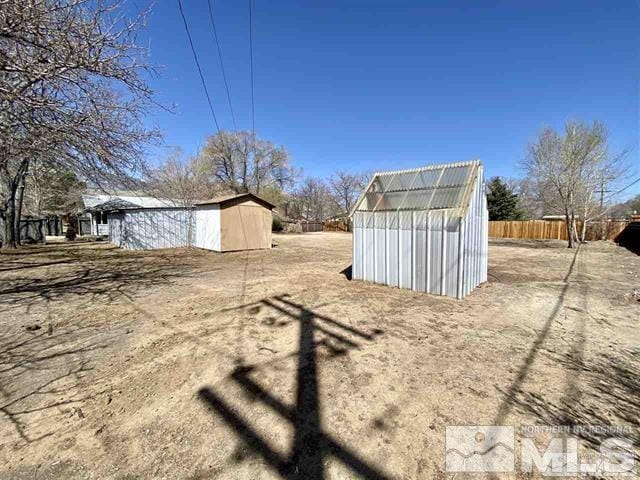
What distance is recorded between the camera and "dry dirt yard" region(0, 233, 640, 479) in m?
2.03

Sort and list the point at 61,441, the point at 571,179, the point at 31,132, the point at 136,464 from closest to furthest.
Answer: the point at 136,464
the point at 61,441
the point at 31,132
the point at 571,179

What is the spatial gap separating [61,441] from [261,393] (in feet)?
5.10

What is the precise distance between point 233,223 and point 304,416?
12.6m

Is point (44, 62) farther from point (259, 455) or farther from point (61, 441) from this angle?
point (259, 455)

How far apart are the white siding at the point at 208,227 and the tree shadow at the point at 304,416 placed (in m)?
11.0

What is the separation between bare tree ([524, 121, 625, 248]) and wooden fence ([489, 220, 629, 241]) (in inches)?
169

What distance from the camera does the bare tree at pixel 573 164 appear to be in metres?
15.0

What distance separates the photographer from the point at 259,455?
6.59 ft

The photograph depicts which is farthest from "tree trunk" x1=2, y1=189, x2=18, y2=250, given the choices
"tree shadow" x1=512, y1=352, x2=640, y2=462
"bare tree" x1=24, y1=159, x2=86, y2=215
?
"tree shadow" x1=512, y1=352, x2=640, y2=462

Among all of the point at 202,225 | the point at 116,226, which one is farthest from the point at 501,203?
the point at 116,226

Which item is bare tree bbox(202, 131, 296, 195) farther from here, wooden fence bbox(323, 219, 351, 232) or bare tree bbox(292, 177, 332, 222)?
bare tree bbox(292, 177, 332, 222)

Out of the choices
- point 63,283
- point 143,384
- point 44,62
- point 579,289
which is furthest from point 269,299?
point 579,289

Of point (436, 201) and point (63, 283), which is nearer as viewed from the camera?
point (436, 201)

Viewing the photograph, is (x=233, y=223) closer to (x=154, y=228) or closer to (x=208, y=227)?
(x=208, y=227)
